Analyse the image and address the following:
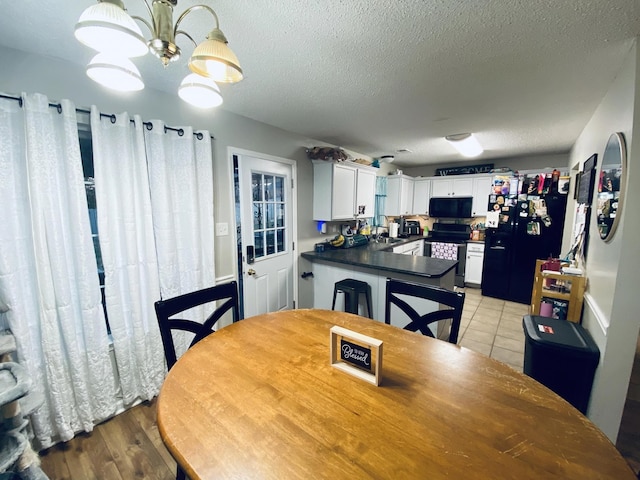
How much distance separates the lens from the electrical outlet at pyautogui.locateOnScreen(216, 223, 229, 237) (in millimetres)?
2451

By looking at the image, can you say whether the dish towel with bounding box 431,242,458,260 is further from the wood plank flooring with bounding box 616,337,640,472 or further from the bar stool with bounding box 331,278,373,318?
the wood plank flooring with bounding box 616,337,640,472

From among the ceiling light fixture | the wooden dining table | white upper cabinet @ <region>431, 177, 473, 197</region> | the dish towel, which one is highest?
the ceiling light fixture

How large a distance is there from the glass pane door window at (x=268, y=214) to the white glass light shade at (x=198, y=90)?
1.44 metres

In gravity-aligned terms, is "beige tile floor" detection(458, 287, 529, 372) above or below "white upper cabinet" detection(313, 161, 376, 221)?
below

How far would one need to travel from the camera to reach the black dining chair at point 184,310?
4.42 ft

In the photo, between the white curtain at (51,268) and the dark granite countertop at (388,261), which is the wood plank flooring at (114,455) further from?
A: the dark granite countertop at (388,261)

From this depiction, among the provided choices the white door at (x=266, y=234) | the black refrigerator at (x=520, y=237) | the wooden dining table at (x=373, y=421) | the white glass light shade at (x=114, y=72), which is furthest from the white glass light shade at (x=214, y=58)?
the black refrigerator at (x=520, y=237)

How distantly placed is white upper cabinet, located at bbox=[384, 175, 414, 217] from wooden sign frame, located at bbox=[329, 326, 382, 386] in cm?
419

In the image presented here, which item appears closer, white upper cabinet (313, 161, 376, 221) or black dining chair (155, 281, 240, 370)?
black dining chair (155, 281, 240, 370)

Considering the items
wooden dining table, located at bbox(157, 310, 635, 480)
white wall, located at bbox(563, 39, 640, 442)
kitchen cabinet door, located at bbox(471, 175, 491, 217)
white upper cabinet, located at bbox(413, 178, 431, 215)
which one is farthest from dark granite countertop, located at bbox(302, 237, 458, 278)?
kitchen cabinet door, located at bbox(471, 175, 491, 217)

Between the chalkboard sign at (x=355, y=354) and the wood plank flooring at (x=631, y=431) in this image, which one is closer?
the chalkboard sign at (x=355, y=354)

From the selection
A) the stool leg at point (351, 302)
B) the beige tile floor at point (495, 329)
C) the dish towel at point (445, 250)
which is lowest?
the beige tile floor at point (495, 329)

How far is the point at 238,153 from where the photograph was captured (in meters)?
2.54

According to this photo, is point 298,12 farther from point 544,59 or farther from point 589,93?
point 589,93
